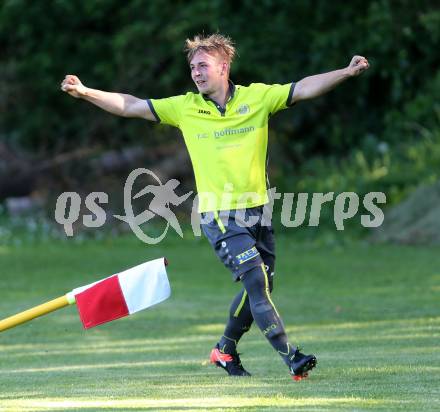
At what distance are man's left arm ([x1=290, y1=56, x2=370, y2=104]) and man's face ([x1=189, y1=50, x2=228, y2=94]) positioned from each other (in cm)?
53

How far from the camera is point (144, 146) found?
2767 cm

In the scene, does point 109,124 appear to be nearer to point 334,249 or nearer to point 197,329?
point 334,249

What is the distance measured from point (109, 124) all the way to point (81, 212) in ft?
18.1

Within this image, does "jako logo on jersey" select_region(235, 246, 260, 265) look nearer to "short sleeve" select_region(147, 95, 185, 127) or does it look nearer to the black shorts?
the black shorts

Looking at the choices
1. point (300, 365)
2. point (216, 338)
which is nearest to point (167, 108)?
point (300, 365)

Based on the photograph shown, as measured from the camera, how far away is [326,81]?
7.74 m

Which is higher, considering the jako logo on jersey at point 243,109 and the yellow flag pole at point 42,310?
the jako logo on jersey at point 243,109

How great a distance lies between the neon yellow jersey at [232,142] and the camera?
7.83m

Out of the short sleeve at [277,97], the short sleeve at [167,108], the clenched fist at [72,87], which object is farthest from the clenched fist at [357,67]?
the clenched fist at [72,87]

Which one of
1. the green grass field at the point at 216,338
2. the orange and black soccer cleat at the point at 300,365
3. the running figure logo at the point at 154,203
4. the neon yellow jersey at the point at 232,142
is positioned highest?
the neon yellow jersey at the point at 232,142

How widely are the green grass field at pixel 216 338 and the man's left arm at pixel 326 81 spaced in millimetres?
1855

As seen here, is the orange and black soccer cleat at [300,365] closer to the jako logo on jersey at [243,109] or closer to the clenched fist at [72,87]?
the jako logo on jersey at [243,109]

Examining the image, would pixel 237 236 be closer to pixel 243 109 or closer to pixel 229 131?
pixel 229 131

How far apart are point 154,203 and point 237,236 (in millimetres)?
15830
